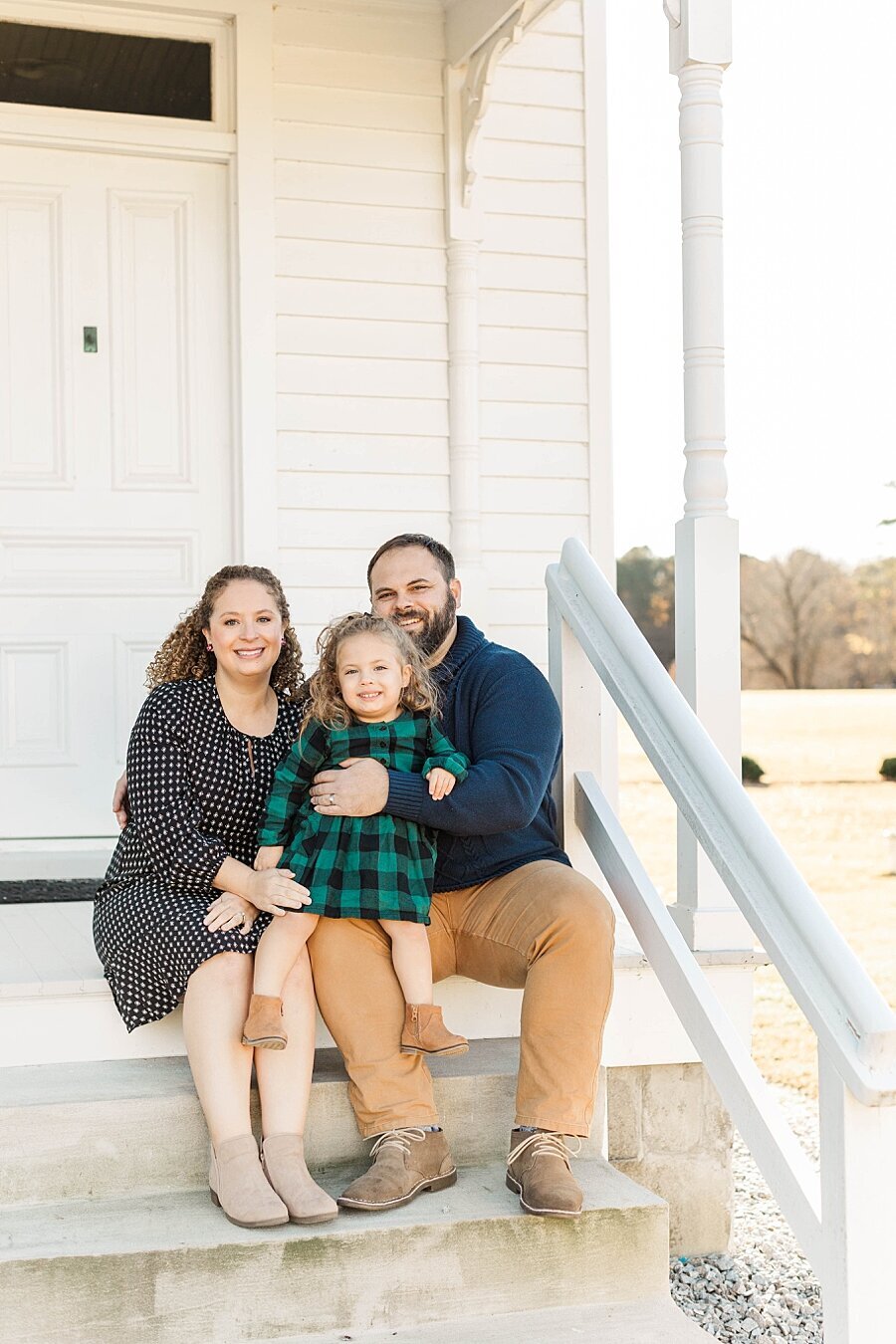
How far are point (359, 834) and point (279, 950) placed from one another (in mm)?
253

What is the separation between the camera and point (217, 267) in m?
4.66

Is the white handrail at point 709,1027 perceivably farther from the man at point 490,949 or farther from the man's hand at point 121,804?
the man's hand at point 121,804

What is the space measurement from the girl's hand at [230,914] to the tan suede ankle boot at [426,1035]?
329 mm

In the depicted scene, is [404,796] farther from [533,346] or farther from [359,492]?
[533,346]

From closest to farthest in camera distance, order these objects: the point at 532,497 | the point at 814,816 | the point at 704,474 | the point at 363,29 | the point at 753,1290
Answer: the point at 704,474, the point at 753,1290, the point at 363,29, the point at 532,497, the point at 814,816

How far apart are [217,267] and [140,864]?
247 centimetres

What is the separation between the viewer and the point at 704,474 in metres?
3.25

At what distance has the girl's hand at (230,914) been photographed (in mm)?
2648

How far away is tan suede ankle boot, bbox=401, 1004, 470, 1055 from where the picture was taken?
103 inches

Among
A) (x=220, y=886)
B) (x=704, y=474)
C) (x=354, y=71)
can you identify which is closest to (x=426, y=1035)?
(x=220, y=886)

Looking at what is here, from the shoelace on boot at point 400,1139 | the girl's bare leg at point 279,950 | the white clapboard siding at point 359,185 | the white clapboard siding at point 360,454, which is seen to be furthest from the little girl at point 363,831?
the white clapboard siding at point 359,185

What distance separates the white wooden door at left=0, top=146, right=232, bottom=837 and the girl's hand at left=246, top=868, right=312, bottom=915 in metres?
2.01

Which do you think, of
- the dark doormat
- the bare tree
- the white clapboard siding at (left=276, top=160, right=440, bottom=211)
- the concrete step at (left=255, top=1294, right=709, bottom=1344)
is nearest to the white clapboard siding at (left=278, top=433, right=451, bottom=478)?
the white clapboard siding at (left=276, top=160, right=440, bottom=211)

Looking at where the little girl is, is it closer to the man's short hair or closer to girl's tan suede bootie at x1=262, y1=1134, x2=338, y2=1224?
girl's tan suede bootie at x1=262, y1=1134, x2=338, y2=1224
